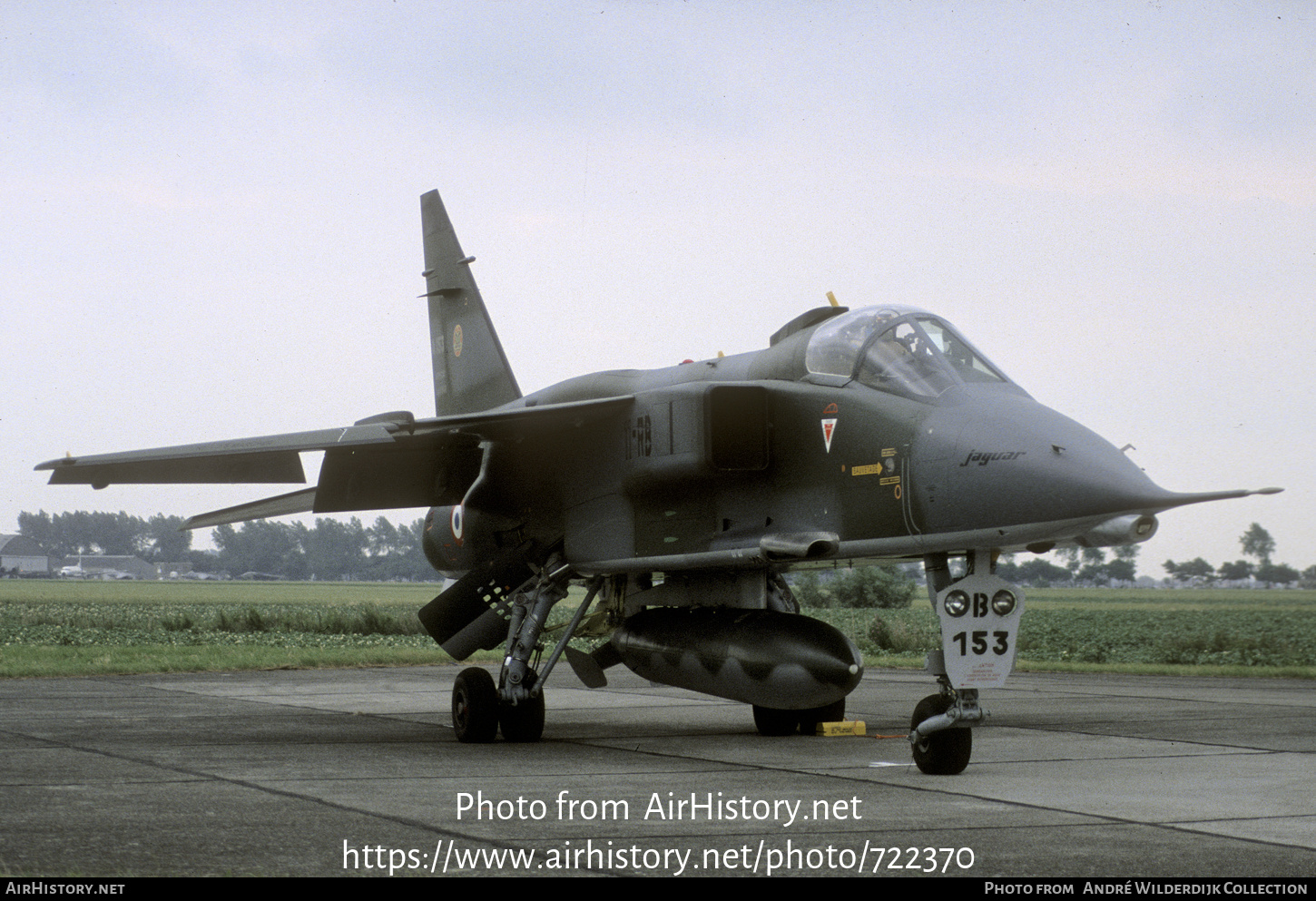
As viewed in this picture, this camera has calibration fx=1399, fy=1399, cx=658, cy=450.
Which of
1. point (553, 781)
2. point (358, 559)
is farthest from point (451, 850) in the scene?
point (358, 559)

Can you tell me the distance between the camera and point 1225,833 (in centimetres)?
682

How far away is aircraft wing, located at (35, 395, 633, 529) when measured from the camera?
11.6m

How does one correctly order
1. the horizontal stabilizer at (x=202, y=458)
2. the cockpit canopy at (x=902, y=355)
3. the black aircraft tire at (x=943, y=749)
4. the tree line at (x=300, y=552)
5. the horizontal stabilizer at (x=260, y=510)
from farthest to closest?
the tree line at (x=300, y=552) < the horizontal stabilizer at (x=260, y=510) < the horizontal stabilizer at (x=202, y=458) < the cockpit canopy at (x=902, y=355) < the black aircraft tire at (x=943, y=749)

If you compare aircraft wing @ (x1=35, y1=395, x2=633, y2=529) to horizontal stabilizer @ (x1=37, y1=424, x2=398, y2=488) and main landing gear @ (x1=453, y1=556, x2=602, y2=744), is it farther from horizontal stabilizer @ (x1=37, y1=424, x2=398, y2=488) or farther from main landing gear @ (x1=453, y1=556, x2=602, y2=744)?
main landing gear @ (x1=453, y1=556, x2=602, y2=744)

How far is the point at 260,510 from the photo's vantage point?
49.4 ft

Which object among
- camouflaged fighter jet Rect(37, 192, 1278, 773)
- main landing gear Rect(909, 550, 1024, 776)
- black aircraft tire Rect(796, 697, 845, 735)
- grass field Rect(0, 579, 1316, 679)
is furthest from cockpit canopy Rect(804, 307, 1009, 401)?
grass field Rect(0, 579, 1316, 679)

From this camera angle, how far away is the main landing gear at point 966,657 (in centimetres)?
866

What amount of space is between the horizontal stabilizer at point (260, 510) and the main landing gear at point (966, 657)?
770 centimetres

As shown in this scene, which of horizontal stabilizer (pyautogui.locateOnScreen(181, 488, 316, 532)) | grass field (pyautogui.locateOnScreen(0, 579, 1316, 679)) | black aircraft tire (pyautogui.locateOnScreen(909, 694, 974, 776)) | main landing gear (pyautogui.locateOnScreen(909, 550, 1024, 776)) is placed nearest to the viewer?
main landing gear (pyautogui.locateOnScreen(909, 550, 1024, 776))

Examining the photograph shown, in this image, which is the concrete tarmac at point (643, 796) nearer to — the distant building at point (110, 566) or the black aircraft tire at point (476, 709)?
the black aircraft tire at point (476, 709)

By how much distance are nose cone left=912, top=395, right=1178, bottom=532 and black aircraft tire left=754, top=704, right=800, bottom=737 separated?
12.9 feet

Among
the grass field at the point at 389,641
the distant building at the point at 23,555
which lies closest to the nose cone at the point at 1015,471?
the grass field at the point at 389,641

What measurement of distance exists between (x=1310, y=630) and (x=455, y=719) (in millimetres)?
40151

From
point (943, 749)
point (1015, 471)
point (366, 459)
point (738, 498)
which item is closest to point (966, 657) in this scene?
point (943, 749)
